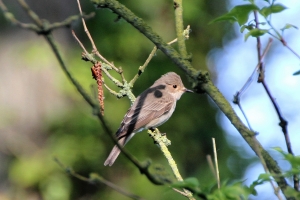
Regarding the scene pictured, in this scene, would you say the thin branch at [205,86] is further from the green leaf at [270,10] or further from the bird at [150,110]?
the bird at [150,110]

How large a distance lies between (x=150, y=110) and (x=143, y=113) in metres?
0.20

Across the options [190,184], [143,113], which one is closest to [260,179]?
[190,184]

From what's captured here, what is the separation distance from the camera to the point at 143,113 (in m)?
5.04

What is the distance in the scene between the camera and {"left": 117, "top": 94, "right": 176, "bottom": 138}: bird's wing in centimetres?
480

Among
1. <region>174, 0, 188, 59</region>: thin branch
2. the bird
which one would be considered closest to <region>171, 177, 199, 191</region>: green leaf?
<region>174, 0, 188, 59</region>: thin branch

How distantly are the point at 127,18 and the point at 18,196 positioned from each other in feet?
15.7

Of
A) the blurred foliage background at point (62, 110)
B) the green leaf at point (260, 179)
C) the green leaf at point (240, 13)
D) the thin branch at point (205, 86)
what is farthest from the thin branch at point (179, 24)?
the blurred foliage background at point (62, 110)

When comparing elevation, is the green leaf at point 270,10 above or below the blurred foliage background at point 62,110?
below

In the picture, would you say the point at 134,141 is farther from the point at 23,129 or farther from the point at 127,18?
the point at 127,18

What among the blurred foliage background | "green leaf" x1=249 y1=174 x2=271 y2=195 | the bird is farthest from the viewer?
the blurred foliage background

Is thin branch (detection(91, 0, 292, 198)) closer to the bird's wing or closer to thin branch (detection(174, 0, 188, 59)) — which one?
thin branch (detection(174, 0, 188, 59))

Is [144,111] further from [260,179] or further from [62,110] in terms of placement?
[260,179]

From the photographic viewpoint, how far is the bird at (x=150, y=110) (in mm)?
4695

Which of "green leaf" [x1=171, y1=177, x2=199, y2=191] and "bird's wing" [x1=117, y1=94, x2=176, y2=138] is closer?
"green leaf" [x1=171, y1=177, x2=199, y2=191]
